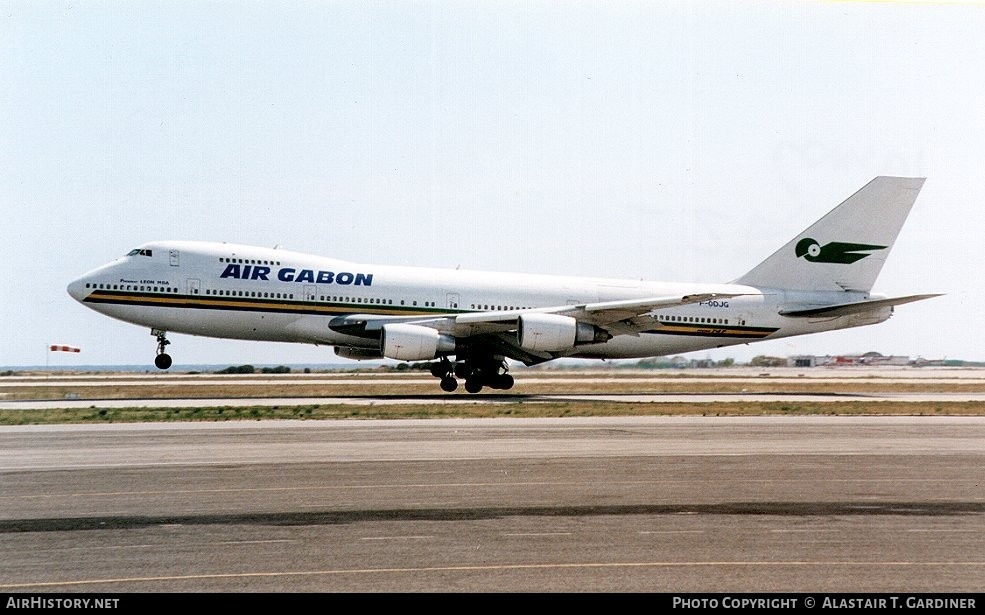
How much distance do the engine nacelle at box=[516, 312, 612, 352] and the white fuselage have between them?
3089 millimetres

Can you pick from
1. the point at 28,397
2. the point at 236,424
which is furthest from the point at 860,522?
the point at 28,397

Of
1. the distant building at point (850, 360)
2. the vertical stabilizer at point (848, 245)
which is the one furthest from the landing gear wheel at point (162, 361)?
the distant building at point (850, 360)

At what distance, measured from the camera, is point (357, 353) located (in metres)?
37.9

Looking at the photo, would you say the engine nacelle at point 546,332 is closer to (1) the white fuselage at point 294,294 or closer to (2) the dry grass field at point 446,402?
(2) the dry grass field at point 446,402

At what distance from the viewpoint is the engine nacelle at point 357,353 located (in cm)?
3744

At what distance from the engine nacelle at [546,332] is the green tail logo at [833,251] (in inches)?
514

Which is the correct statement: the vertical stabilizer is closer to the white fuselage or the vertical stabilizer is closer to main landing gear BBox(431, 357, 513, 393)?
the white fuselage

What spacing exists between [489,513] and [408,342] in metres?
22.2

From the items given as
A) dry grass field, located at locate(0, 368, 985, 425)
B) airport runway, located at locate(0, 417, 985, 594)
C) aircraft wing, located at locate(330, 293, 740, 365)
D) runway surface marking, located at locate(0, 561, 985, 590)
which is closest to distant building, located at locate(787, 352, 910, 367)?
dry grass field, located at locate(0, 368, 985, 425)

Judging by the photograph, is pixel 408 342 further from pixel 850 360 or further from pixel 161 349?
pixel 850 360

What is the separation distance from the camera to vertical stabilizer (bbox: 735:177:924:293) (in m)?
42.7

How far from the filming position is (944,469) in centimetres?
1662

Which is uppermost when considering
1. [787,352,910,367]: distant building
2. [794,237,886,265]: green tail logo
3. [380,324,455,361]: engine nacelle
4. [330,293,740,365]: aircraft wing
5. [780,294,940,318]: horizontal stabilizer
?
[794,237,886,265]: green tail logo

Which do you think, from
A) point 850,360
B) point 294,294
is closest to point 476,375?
point 294,294
